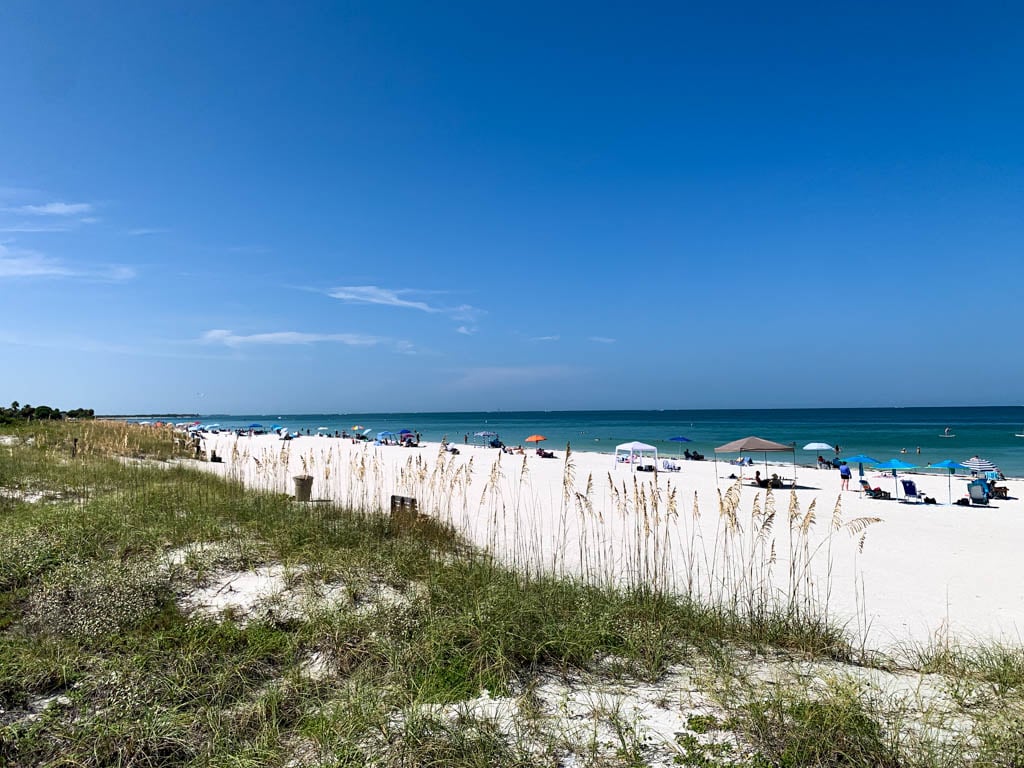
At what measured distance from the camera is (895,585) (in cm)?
802

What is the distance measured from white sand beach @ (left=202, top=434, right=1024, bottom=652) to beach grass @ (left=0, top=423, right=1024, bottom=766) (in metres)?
0.77

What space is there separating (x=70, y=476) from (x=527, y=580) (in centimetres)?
953

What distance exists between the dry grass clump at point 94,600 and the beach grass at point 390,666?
0.02 m

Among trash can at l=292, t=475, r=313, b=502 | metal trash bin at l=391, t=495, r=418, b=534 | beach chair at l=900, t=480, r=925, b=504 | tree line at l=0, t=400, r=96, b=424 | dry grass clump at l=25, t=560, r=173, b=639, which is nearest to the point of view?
dry grass clump at l=25, t=560, r=173, b=639

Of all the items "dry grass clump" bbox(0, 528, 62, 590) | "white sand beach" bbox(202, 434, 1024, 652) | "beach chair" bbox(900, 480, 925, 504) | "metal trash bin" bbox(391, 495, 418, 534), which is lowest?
"beach chair" bbox(900, 480, 925, 504)

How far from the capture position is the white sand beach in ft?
20.1

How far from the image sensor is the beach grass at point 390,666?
308cm

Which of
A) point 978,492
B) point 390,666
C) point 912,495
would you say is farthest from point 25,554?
point 978,492

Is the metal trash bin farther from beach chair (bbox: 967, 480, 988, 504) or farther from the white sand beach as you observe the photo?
beach chair (bbox: 967, 480, 988, 504)

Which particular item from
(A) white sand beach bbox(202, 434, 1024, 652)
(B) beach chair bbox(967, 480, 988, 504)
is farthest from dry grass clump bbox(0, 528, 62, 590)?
(B) beach chair bbox(967, 480, 988, 504)

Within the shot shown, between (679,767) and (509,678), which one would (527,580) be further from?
(679,767)

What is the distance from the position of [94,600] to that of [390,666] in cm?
266

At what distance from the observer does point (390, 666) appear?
12.9ft

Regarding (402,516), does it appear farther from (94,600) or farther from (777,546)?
(777,546)
